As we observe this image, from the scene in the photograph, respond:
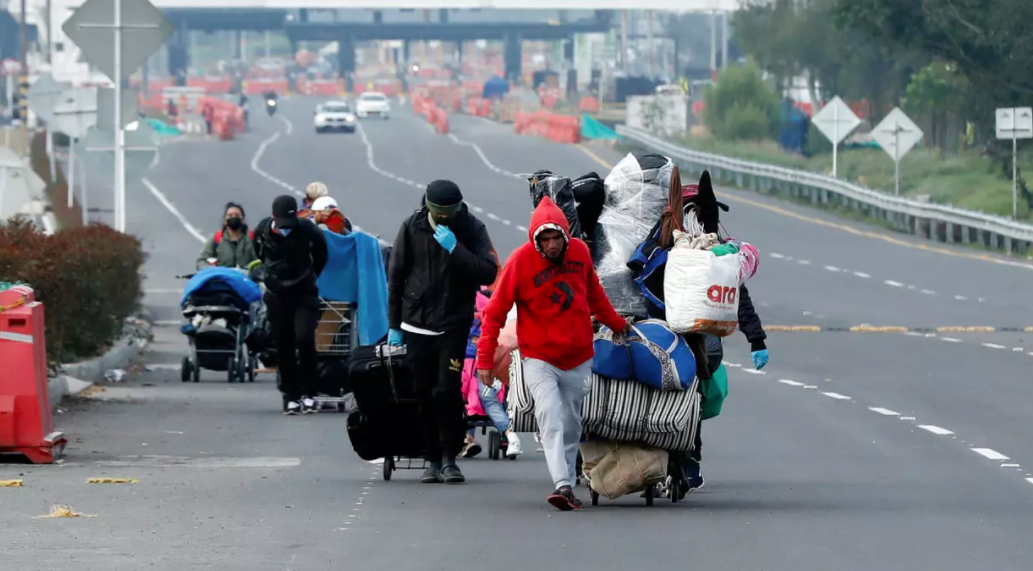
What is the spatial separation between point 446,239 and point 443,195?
0.88ft

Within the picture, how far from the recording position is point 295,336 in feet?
59.0

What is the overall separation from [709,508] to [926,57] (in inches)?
2353

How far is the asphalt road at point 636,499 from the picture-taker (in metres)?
10.0

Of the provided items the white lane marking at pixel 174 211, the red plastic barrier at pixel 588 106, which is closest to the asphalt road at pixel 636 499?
the white lane marking at pixel 174 211

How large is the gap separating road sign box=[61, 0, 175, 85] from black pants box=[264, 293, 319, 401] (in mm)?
9107

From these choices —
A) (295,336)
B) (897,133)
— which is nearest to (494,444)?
(295,336)

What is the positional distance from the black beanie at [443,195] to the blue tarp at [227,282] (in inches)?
337

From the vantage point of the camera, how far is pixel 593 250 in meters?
12.3

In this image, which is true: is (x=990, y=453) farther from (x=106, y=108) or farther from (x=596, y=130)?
(x=596, y=130)

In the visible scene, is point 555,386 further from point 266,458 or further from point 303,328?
point 303,328

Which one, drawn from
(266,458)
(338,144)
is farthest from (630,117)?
(266,458)

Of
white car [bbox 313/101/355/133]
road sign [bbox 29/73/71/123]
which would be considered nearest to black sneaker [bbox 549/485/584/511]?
road sign [bbox 29/73/71/123]

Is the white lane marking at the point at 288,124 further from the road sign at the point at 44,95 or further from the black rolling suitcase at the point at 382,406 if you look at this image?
the black rolling suitcase at the point at 382,406

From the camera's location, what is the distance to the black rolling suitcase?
520 inches
